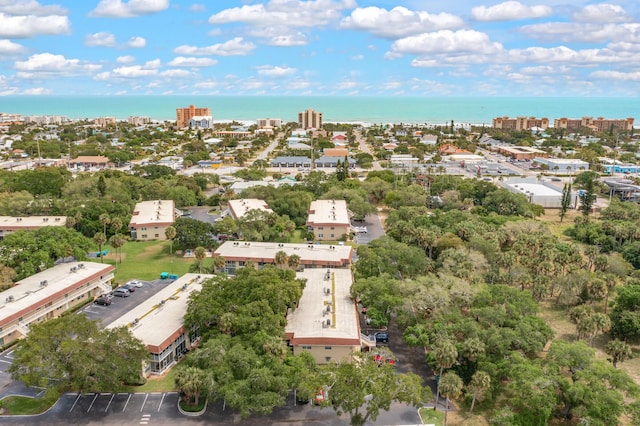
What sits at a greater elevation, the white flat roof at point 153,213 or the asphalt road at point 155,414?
the white flat roof at point 153,213

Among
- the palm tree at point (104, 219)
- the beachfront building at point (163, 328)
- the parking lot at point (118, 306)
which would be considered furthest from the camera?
the palm tree at point (104, 219)

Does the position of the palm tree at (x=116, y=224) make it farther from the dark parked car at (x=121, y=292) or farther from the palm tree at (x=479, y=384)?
the palm tree at (x=479, y=384)

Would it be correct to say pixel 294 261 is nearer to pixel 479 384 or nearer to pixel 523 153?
pixel 479 384

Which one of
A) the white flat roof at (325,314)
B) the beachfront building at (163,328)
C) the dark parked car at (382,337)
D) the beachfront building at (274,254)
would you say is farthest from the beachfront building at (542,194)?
the beachfront building at (163,328)

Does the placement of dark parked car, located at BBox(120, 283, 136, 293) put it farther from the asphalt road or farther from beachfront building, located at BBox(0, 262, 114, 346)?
the asphalt road

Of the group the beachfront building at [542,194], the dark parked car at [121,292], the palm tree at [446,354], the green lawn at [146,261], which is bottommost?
the dark parked car at [121,292]

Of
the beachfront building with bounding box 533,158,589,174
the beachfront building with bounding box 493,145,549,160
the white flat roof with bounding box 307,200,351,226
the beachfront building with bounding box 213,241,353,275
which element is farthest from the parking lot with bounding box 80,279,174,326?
the beachfront building with bounding box 493,145,549,160

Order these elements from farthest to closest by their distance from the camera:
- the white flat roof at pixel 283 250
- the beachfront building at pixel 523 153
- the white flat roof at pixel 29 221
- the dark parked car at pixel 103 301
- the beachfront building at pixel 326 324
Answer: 1. the beachfront building at pixel 523 153
2. the white flat roof at pixel 29 221
3. the white flat roof at pixel 283 250
4. the dark parked car at pixel 103 301
5. the beachfront building at pixel 326 324
